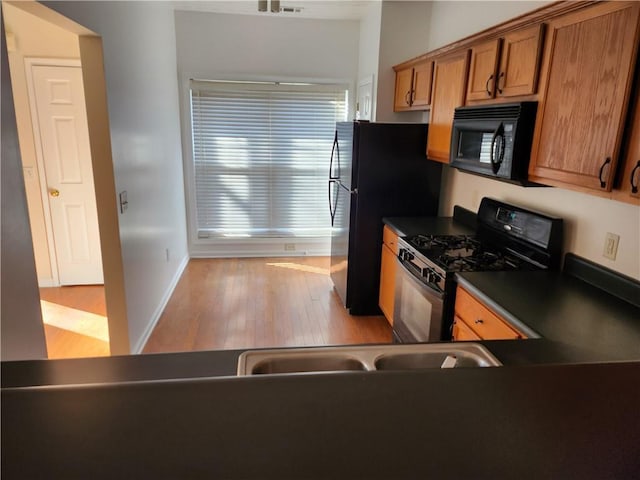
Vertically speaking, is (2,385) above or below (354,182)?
Answer: below

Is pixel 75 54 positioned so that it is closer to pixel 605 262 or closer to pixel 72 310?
pixel 72 310

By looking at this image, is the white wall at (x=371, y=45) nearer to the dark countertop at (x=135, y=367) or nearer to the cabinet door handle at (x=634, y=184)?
the cabinet door handle at (x=634, y=184)

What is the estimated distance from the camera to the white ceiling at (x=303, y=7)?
4047 mm

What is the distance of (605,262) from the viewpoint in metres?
1.93

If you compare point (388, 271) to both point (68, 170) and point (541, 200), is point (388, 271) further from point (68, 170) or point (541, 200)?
point (68, 170)

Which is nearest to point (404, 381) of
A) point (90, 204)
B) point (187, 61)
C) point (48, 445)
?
point (48, 445)

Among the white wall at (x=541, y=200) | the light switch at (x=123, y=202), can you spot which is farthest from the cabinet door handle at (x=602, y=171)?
the light switch at (x=123, y=202)

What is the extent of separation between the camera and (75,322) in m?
3.40

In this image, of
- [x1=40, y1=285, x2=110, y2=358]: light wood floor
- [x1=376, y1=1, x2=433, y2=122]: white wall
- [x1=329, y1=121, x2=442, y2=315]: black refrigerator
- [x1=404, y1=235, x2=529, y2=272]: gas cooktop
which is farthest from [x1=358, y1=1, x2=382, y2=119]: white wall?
[x1=40, y1=285, x2=110, y2=358]: light wood floor

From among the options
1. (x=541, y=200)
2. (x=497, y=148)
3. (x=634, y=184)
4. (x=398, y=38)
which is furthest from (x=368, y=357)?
(x=398, y=38)

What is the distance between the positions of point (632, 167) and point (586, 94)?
38 cm

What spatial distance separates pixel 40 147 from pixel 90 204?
640mm

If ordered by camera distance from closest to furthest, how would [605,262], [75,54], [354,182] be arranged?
[605,262] → [354,182] → [75,54]

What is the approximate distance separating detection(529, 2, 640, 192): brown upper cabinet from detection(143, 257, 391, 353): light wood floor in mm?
1953
